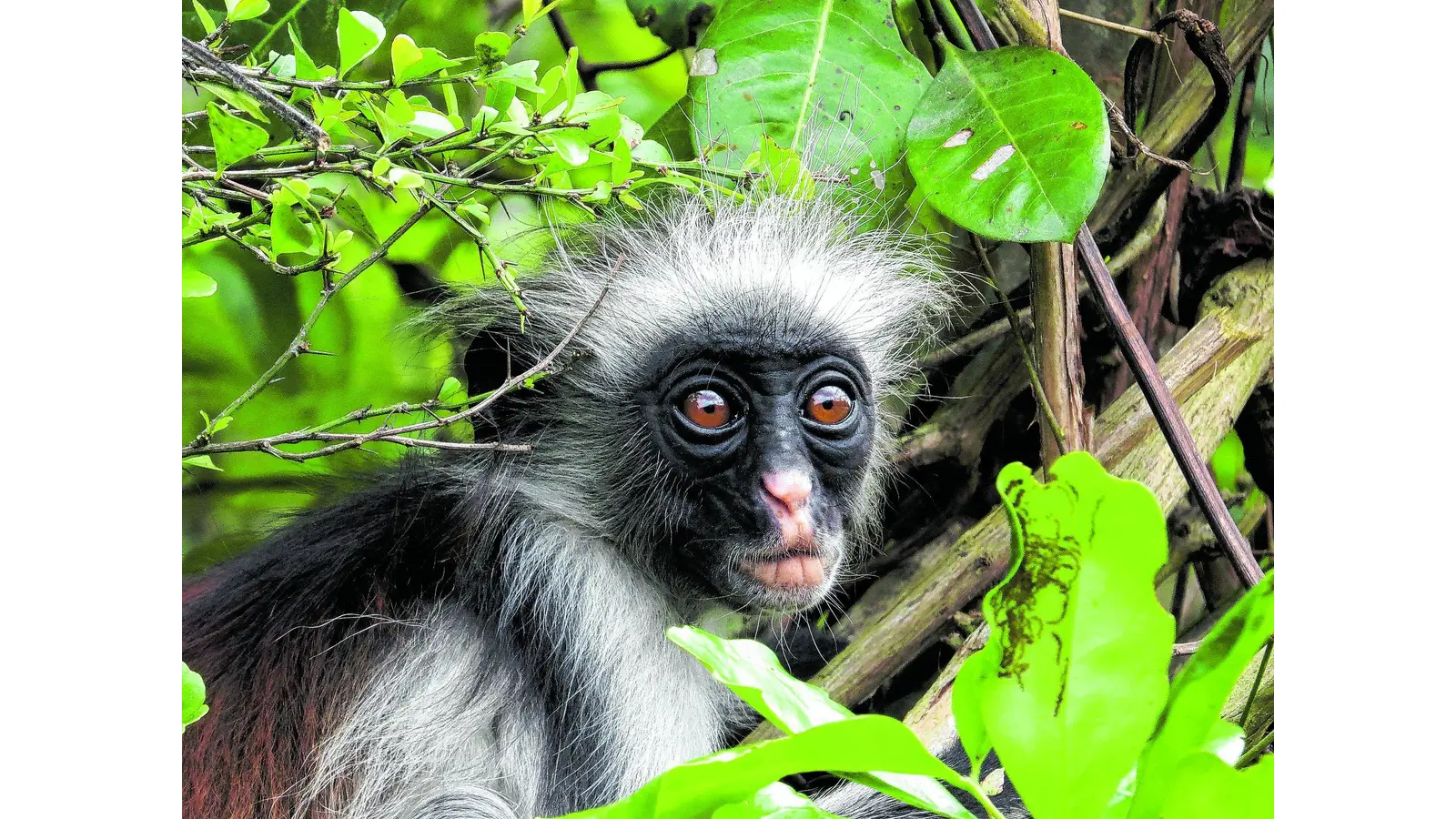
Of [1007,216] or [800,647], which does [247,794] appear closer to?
[800,647]

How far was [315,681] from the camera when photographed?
5.70ft

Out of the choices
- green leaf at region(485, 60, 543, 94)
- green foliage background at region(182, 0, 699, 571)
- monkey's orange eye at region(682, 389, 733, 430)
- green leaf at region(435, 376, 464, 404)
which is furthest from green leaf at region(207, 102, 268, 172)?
monkey's orange eye at region(682, 389, 733, 430)

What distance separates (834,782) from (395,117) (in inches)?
55.2

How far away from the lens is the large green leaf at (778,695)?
0.88m

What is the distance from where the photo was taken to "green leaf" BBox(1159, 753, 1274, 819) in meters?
0.78

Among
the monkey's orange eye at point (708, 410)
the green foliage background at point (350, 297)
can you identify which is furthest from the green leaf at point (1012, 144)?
the monkey's orange eye at point (708, 410)

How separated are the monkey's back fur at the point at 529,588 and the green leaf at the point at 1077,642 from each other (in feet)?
3.07

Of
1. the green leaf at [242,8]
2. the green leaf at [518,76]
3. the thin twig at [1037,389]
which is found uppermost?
the green leaf at [242,8]

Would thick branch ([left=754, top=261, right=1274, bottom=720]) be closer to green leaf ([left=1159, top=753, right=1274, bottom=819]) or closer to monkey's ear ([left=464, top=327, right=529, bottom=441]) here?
monkey's ear ([left=464, top=327, right=529, bottom=441])

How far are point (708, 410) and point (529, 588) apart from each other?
40cm

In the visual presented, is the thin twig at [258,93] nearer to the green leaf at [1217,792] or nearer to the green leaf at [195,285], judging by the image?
the green leaf at [195,285]

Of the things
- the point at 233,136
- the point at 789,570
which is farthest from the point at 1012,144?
the point at 233,136

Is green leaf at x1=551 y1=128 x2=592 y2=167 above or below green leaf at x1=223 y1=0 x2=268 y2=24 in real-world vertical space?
below
